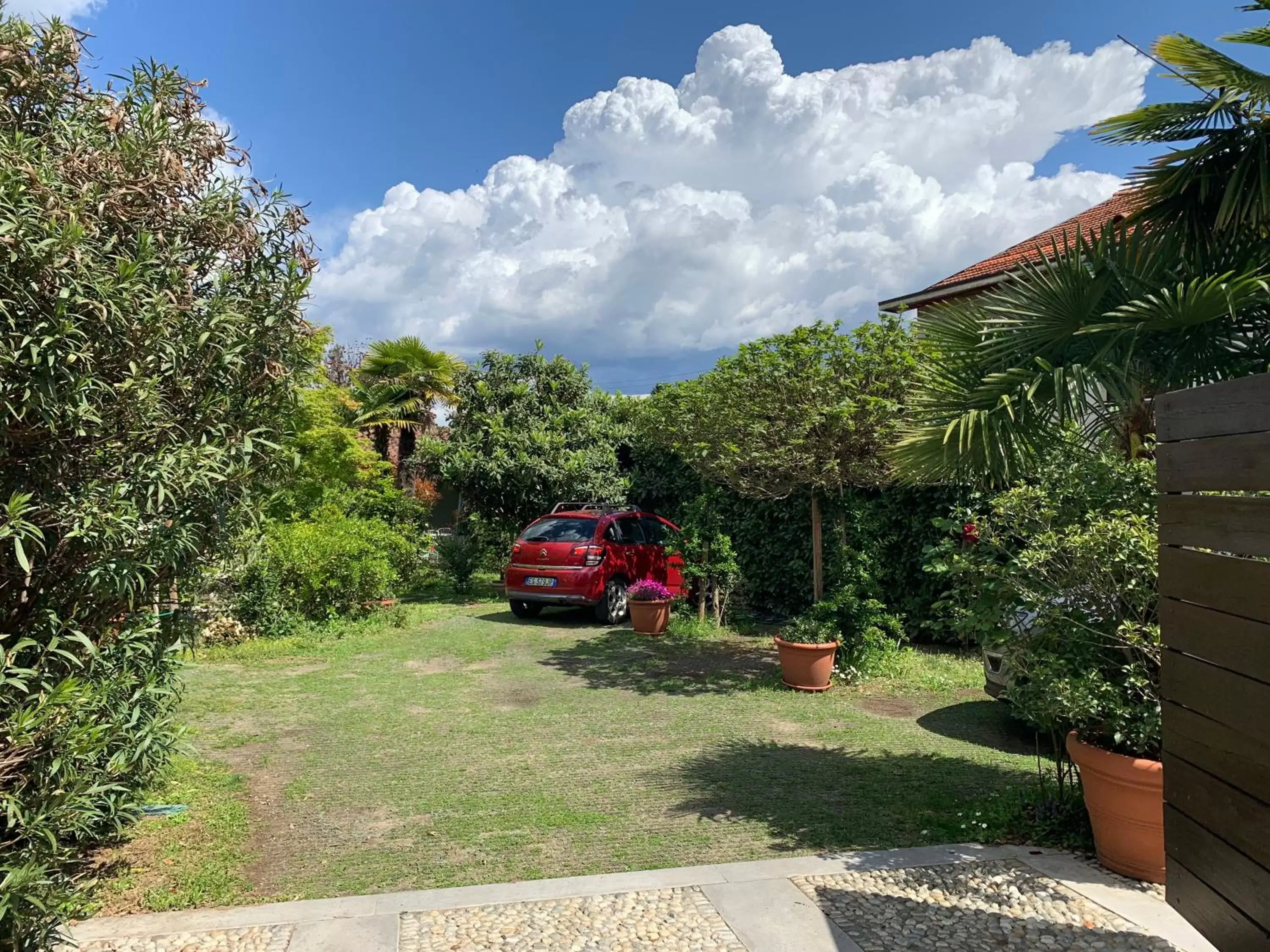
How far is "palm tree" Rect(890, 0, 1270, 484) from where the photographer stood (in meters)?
4.09

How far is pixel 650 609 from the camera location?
34.5 ft

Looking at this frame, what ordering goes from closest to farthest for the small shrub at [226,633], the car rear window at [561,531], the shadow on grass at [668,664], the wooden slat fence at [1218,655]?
the wooden slat fence at [1218,655], the shadow on grass at [668,664], the small shrub at [226,633], the car rear window at [561,531]

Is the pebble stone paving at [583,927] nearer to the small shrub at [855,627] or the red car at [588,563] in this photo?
the small shrub at [855,627]

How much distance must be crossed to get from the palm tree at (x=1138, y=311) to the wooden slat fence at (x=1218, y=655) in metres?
1.95

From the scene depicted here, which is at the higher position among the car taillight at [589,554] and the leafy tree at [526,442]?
the leafy tree at [526,442]

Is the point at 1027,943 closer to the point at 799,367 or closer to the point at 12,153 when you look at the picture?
the point at 12,153

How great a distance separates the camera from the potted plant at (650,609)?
1054 centimetres

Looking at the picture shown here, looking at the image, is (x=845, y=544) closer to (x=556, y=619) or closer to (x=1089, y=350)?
(x=1089, y=350)

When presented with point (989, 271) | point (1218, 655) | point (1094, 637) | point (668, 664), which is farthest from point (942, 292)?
point (1218, 655)

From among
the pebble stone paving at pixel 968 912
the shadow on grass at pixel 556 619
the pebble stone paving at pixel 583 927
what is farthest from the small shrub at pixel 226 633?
the pebble stone paving at pixel 968 912

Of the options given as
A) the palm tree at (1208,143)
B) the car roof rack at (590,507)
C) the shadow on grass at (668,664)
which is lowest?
the shadow on grass at (668,664)

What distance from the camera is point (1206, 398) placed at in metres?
2.19

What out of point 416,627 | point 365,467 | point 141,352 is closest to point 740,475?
point 416,627

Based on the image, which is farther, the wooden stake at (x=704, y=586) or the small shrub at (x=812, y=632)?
the wooden stake at (x=704, y=586)
